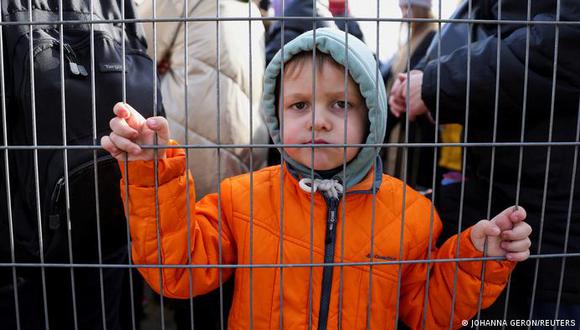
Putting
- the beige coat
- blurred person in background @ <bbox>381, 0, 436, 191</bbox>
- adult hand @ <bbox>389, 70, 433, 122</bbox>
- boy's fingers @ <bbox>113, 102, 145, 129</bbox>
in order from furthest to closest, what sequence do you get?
blurred person in background @ <bbox>381, 0, 436, 191</bbox> → the beige coat → adult hand @ <bbox>389, 70, 433, 122</bbox> → boy's fingers @ <bbox>113, 102, 145, 129</bbox>

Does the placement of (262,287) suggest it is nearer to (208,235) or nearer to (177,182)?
(208,235)

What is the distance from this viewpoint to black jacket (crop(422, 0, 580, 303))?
A: 1204 millimetres

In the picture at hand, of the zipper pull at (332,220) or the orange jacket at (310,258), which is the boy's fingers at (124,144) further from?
the zipper pull at (332,220)

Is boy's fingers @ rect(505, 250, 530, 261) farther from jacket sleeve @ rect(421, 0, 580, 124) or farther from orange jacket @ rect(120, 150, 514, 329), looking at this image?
jacket sleeve @ rect(421, 0, 580, 124)

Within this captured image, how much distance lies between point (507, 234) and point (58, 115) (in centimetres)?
96

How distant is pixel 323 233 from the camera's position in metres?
1.19

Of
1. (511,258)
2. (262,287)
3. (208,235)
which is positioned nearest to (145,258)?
(208,235)

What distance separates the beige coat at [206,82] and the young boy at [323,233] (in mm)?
491

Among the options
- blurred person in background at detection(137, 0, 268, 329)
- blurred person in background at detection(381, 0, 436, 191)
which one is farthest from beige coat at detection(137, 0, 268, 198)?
blurred person in background at detection(381, 0, 436, 191)

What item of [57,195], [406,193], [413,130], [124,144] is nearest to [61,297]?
[57,195]

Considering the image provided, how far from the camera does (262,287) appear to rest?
1.20m

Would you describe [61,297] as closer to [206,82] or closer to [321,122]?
[206,82]

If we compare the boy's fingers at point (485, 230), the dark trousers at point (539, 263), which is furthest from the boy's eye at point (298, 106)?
the dark trousers at point (539, 263)

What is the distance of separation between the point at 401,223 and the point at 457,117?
39 cm
